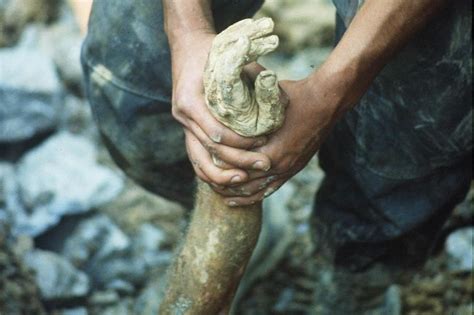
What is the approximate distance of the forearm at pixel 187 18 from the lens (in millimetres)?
1620

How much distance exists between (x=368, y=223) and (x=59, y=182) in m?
1.00

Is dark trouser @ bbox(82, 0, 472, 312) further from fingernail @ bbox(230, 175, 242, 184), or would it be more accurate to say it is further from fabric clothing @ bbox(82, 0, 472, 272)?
fingernail @ bbox(230, 175, 242, 184)

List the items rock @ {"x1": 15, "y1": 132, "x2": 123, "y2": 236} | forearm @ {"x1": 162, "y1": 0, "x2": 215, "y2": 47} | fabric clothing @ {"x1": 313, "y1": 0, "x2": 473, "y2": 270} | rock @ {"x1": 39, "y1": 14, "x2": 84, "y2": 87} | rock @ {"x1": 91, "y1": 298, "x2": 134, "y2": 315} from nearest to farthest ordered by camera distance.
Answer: forearm @ {"x1": 162, "y1": 0, "x2": 215, "y2": 47} < fabric clothing @ {"x1": 313, "y1": 0, "x2": 473, "y2": 270} < rock @ {"x1": 91, "y1": 298, "x2": 134, "y2": 315} < rock @ {"x1": 15, "y1": 132, "x2": 123, "y2": 236} < rock @ {"x1": 39, "y1": 14, "x2": 84, "y2": 87}

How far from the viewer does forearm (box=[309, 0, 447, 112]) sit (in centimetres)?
150

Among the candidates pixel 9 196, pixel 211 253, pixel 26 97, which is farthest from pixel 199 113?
pixel 26 97

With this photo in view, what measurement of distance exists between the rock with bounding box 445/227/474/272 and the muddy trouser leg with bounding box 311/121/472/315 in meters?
0.17

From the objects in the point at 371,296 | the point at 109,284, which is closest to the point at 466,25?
the point at 371,296

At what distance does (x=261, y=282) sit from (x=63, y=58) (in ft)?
3.56

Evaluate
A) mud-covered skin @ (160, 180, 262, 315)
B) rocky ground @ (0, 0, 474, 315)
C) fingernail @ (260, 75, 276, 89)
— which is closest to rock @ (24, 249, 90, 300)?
rocky ground @ (0, 0, 474, 315)

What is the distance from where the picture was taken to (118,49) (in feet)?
6.27

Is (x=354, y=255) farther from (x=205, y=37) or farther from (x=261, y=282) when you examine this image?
(x=205, y=37)

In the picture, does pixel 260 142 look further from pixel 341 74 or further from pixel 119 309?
pixel 119 309

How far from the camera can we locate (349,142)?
1964 millimetres

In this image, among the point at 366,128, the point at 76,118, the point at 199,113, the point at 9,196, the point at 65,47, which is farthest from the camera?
the point at 65,47
